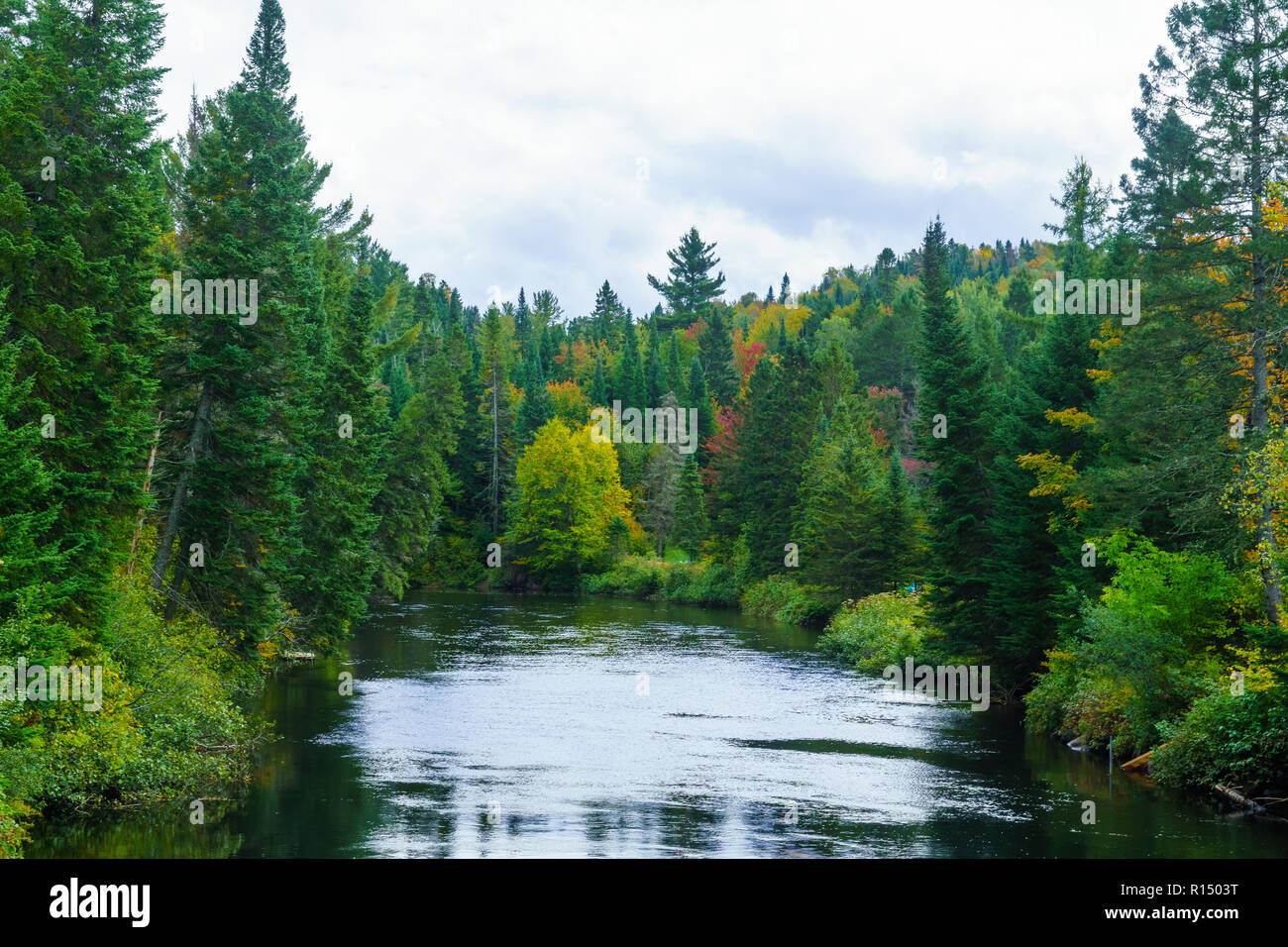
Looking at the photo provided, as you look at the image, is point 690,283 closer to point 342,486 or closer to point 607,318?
point 607,318

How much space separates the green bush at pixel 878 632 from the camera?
1805 inches

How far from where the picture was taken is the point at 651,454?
101 metres

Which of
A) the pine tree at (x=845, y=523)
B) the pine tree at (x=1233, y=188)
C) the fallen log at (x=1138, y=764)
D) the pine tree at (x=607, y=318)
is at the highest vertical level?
the pine tree at (x=607, y=318)

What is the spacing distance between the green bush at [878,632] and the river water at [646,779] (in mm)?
2706

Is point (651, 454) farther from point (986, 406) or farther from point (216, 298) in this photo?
point (216, 298)

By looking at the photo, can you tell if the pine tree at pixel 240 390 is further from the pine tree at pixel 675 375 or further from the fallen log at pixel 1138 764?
the pine tree at pixel 675 375

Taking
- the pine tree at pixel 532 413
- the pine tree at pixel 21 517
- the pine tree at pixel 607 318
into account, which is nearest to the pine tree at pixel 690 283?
the pine tree at pixel 607 318

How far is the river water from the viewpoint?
64.2 ft

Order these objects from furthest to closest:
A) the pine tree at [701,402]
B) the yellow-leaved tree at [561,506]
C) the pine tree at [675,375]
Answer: the pine tree at [675,375] < the pine tree at [701,402] < the yellow-leaved tree at [561,506]

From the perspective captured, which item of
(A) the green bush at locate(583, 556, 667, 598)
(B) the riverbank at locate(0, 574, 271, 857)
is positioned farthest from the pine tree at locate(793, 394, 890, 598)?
(B) the riverbank at locate(0, 574, 271, 857)

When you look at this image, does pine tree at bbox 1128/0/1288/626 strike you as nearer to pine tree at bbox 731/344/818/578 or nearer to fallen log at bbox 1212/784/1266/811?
fallen log at bbox 1212/784/1266/811

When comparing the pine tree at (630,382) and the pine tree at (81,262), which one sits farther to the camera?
the pine tree at (630,382)

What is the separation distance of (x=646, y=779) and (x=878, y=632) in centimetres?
2678
